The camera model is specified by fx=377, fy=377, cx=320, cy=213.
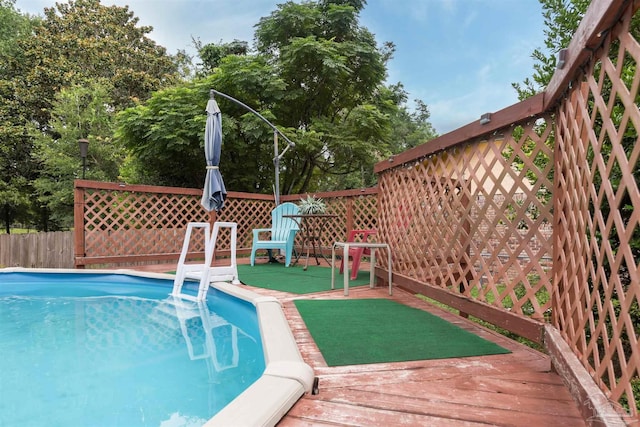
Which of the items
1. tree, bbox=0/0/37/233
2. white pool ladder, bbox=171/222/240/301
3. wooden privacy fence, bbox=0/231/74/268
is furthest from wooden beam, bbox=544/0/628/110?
tree, bbox=0/0/37/233

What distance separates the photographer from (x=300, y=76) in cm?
808

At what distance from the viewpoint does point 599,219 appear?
1068 mm

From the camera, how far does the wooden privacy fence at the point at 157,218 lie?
4922 mm

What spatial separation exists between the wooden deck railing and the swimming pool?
3.06 ft

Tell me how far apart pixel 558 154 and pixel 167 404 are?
186 centimetres

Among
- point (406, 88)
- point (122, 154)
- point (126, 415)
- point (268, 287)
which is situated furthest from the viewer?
point (406, 88)

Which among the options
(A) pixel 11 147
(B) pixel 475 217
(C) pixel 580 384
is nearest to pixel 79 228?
(B) pixel 475 217

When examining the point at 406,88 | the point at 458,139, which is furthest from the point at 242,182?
the point at 406,88

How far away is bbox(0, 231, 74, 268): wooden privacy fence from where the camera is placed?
6.18 meters

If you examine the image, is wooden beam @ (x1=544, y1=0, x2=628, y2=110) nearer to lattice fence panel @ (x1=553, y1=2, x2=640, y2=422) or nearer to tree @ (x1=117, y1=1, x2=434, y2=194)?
lattice fence panel @ (x1=553, y1=2, x2=640, y2=422)

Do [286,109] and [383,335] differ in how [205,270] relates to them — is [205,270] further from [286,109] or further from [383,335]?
[286,109]

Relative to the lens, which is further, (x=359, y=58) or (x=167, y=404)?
(x=359, y=58)

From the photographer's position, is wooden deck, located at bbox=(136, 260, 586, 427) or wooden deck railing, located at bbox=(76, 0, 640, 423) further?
wooden deck, located at bbox=(136, 260, 586, 427)

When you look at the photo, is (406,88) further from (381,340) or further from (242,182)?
(381,340)
